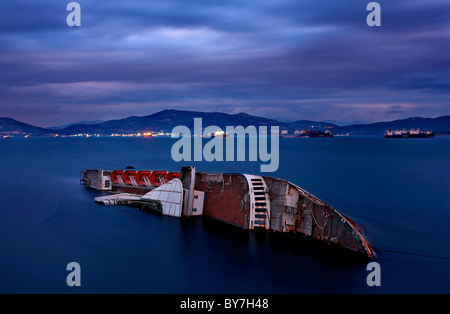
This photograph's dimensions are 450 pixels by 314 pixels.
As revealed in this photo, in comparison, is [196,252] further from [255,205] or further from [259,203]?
[259,203]

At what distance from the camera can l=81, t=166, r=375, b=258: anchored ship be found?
22.5 metres

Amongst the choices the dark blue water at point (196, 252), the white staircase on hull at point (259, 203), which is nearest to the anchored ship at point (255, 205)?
the white staircase on hull at point (259, 203)

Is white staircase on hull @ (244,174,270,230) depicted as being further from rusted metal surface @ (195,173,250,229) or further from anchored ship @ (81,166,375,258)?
rusted metal surface @ (195,173,250,229)

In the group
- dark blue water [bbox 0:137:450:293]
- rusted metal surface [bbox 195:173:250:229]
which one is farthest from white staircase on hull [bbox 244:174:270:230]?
dark blue water [bbox 0:137:450:293]

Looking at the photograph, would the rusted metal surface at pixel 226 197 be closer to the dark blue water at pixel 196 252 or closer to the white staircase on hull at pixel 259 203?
the white staircase on hull at pixel 259 203

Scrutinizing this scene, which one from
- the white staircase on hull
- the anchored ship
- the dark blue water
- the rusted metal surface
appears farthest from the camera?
the rusted metal surface

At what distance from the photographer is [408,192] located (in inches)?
1773

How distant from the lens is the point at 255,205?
26.0 metres

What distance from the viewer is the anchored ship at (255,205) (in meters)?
22.5
